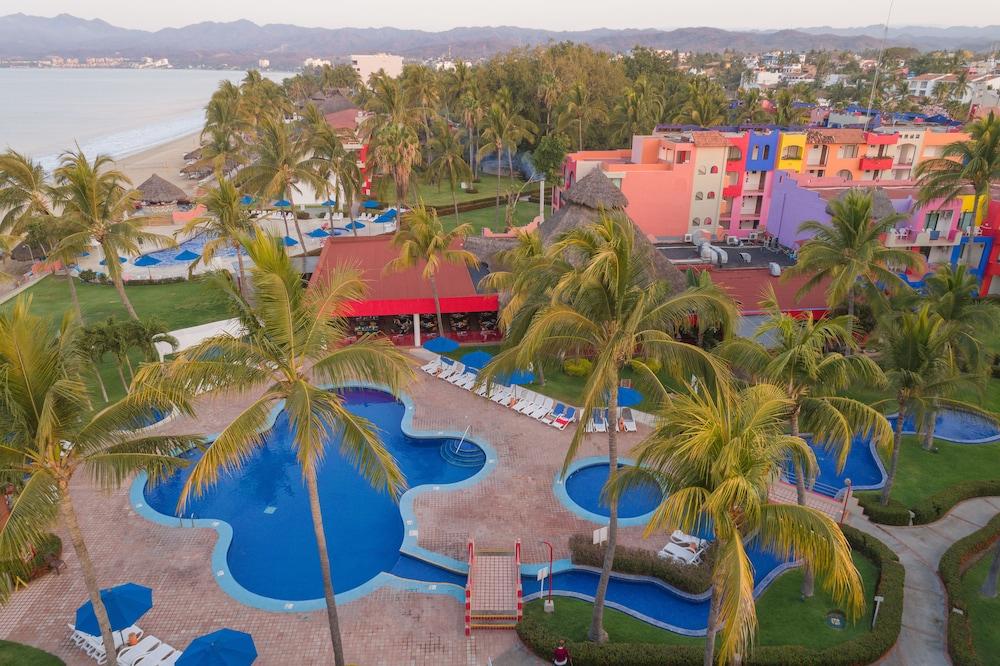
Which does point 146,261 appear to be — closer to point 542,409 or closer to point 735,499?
point 542,409

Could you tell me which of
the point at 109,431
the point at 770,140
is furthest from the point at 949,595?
the point at 770,140

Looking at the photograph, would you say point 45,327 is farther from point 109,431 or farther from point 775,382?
point 775,382

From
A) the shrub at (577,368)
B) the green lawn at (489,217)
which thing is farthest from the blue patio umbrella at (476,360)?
the green lawn at (489,217)

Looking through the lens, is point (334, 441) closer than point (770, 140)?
Yes

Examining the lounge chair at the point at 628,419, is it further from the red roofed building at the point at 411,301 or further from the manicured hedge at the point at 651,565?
the red roofed building at the point at 411,301

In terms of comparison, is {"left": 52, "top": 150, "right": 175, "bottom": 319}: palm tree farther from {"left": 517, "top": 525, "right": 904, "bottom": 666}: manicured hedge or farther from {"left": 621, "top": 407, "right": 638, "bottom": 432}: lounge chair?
{"left": 517, "top": 525, "right": 904, "bottom": 666}: manicured hedge
